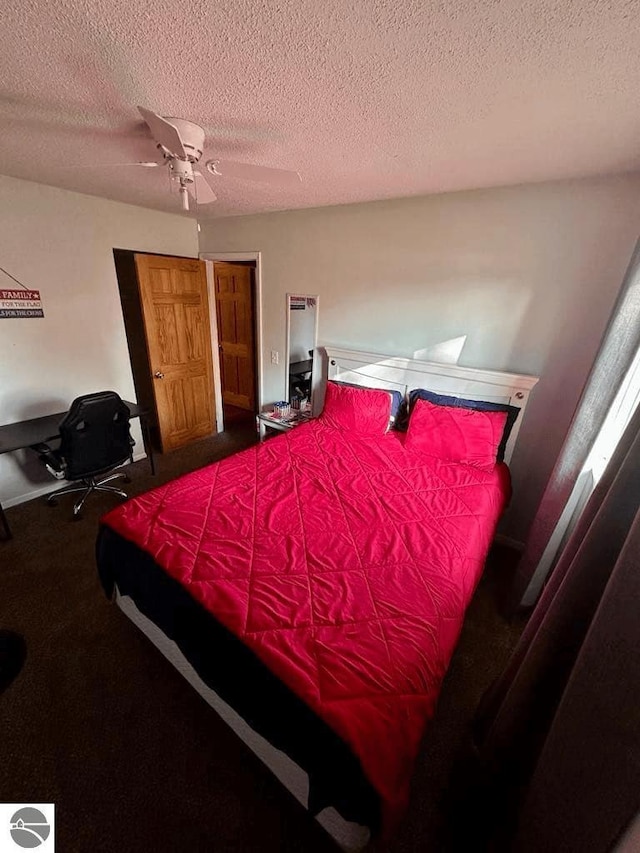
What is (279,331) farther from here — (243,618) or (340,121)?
(243,618)

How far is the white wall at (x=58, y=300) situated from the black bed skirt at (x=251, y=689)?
1822mm

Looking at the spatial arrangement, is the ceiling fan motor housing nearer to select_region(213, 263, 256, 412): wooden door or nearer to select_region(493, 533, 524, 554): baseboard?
select_region(213, 263, 256, 412): wooden door

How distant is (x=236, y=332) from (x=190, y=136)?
295 cm

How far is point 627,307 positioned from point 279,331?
8.47ft

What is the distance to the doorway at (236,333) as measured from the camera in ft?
11.3

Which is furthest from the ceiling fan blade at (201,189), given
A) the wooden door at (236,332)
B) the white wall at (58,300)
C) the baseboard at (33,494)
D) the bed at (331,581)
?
the baseboard at (33,494)

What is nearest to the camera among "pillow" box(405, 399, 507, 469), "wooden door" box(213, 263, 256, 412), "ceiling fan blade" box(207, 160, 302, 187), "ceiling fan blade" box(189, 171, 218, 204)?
"ceiling fan blade" box(207, 160, 302, 187)

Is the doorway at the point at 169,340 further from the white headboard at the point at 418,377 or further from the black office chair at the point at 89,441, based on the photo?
the white headboard at the point at 418,377

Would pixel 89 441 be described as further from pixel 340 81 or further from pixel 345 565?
pixel 340 81

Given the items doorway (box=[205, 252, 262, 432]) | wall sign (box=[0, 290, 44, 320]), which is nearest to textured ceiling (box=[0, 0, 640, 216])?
wall sign (box=[0, 290, 44, 320])

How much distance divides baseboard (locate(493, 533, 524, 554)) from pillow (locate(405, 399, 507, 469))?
72cm

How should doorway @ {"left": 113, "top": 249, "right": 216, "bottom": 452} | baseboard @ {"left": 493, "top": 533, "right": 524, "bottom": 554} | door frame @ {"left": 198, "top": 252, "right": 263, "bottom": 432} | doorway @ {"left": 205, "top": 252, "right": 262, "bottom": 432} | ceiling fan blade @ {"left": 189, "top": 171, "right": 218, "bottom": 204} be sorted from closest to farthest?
ceiling fan blade @ {"left": 189, "top": 171, "right": 218, "bottom": 204} < baseboard @ {"left": 493, "top": 533, "right": 524, "bottom": 554} < doorway @ {"left": 113, "top": 249, "right": 216, "bottom": 452} < door frame @ {"left": 198, "top": 252, "right": 263, "bottom": 432} < doorway @ {"left": 205, "top": 252, "right": 262, "bottom": 432}

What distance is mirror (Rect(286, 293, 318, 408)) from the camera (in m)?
2.97

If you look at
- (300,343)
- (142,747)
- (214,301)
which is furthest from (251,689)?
(214,301)
